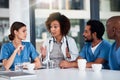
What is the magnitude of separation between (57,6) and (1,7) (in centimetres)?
93

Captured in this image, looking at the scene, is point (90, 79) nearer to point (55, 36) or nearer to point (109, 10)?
point (55, 36)

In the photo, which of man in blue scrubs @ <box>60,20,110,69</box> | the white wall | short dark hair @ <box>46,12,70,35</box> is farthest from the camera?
the white wall

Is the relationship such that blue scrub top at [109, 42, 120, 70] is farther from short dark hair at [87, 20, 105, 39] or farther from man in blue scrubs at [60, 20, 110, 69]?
short dark hair at [87, 20, 105, 39]

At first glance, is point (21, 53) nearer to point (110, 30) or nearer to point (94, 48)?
point (94, 48)

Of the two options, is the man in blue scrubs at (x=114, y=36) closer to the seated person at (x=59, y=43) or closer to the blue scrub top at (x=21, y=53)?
the seated person at (x=59, y=43)

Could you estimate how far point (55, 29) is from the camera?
9.97 feet

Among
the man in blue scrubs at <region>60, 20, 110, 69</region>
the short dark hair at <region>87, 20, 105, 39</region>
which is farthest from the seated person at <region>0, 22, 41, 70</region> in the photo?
the short dark hair at <region>87, 20, 105, 39</region>

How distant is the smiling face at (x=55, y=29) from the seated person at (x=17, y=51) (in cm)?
34

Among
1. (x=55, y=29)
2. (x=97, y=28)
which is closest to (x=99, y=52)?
(x=97, y=28)

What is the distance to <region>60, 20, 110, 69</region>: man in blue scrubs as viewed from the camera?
2431 millimetres

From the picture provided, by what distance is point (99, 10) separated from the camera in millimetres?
4105

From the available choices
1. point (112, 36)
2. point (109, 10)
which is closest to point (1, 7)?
point (109, 10)

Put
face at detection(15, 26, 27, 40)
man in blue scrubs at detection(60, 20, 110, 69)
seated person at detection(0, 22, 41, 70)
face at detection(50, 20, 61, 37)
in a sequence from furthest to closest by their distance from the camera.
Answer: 1. face at detection(50, 20, 61, 37)
2. face at detection(15, 26, 27, 40)
3. seated person at detection(0, 22, 41, 70)
4. man in blue scrubs at detection(60, 20, 110, 69)

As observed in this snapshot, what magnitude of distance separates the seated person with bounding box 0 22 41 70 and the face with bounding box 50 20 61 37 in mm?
342
